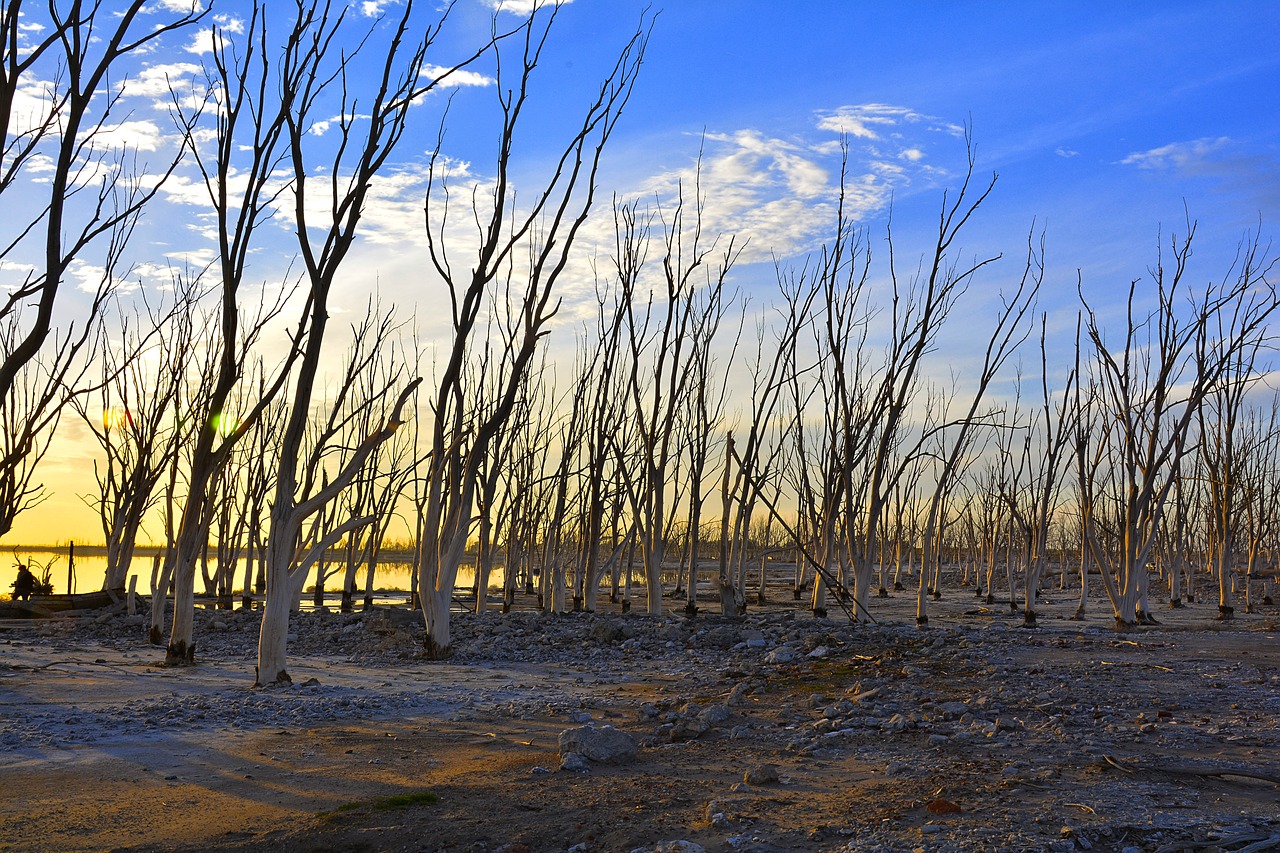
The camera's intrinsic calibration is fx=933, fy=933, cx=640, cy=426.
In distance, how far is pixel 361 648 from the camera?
10266 millimetres

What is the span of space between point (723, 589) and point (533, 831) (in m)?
9.82

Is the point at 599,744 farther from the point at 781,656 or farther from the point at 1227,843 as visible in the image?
the point at 781,656

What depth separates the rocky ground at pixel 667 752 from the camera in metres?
3.65

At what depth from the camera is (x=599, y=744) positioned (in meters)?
4.84

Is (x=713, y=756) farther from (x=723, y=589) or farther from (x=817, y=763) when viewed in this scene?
(x=723, y=589)

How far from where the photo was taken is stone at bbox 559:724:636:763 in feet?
15.7

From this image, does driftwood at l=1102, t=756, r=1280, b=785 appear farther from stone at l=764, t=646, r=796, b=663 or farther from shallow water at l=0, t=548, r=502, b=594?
shallow water at l=0, t=548, r=502, b=594

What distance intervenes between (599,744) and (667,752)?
46 centimetres

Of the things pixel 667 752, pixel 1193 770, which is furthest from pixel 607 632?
pixel 1193 770

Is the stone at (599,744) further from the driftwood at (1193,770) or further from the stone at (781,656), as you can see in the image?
the stone at (781,656)

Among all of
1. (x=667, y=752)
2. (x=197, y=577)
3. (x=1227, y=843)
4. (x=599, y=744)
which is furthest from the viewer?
(x=197, y=577)

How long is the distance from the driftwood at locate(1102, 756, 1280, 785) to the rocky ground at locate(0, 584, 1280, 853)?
0.02 meters

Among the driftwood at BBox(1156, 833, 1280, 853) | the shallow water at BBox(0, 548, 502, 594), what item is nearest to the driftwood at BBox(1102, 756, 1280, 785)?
the driftwood at BBox(1156, 833, 1280, 853)

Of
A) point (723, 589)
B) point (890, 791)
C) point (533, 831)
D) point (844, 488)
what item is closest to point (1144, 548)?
point (844, 488)
